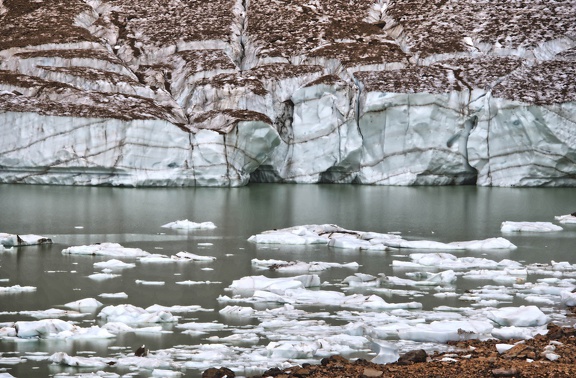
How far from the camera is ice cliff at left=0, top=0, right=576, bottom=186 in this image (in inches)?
1449

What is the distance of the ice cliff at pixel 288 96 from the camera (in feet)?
121

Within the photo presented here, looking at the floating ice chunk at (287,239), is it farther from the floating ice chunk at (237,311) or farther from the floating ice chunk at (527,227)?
the floating ice chunk at (237,311)

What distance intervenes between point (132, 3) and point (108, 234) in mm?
37618

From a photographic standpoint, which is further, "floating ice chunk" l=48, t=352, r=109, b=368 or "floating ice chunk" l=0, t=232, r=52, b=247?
"floating ice chunk" l=0, t=232, r=52, b=247

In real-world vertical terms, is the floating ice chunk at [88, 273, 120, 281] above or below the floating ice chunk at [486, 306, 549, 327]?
above

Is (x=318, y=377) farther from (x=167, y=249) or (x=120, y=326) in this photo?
(x=167, y=249)

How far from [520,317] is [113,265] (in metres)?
7.28

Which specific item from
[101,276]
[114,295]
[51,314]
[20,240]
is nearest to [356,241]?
[101,276]

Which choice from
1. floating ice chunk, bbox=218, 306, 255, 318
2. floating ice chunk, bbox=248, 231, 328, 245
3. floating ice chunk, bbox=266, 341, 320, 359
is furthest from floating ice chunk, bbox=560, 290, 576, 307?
floating ice chunk, bbox=248, 231, 328, 245

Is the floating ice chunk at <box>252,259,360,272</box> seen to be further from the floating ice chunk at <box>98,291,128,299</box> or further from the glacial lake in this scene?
the floating ice chunk at <box>98,291,128,299</box>

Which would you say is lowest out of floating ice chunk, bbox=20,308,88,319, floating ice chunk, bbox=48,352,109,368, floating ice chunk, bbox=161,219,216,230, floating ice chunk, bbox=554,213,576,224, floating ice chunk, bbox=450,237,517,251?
floating ice chunk, bbox=48,352,109,368

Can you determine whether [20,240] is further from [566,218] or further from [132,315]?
[566,218]

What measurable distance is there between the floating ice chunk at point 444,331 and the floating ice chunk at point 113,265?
647cm

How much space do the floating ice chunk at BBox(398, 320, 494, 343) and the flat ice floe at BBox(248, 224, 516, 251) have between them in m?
7.94
